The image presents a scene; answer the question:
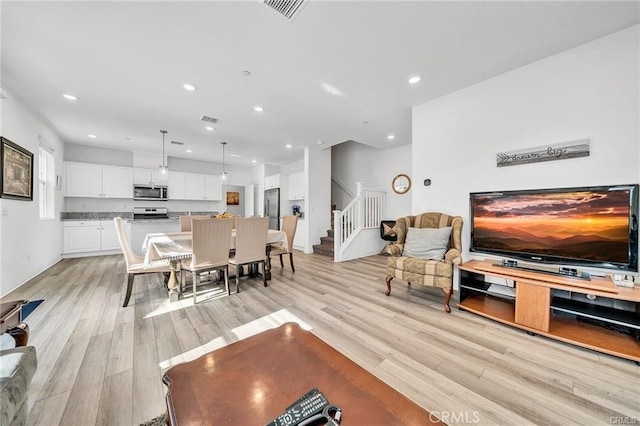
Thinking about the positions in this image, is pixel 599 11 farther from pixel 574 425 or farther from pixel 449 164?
pixel 574 425

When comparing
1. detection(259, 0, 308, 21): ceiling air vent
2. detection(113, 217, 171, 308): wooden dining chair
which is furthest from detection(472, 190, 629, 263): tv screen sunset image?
detection(113, 217, 171, 308): wooden dining chair

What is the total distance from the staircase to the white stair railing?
0.45 metres

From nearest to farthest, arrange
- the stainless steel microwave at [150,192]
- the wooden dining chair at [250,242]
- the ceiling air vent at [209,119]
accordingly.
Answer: the wooden dining chair at [250,242] → the ceiling air vent at [209,119] → the stainless steel microwave at [150,192]

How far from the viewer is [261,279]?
358 cm

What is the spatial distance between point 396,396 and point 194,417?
705 mm

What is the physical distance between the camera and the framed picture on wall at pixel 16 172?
9.12ft

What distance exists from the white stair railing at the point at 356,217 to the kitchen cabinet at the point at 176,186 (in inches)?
185

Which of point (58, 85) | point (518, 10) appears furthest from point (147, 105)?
point (518, 10)

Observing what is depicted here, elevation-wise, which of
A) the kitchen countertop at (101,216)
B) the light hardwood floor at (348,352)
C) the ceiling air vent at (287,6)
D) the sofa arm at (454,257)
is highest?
the ceiling air vent at (287,6)

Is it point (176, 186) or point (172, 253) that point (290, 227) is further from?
point (176, 186)

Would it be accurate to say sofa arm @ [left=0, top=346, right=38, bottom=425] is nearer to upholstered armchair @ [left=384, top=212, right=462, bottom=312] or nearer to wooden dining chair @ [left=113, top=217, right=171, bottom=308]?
Answer: wooden dining chair @ [left=113, top=217, right=171, bottom=308]

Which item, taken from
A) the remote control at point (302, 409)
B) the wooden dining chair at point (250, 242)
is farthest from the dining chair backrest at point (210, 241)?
the remote control at point (302, 409)

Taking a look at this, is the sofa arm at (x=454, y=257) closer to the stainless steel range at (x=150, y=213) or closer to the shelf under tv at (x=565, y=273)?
the shelf under tv at (x=565, y=273)

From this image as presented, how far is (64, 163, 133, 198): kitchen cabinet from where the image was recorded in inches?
202
